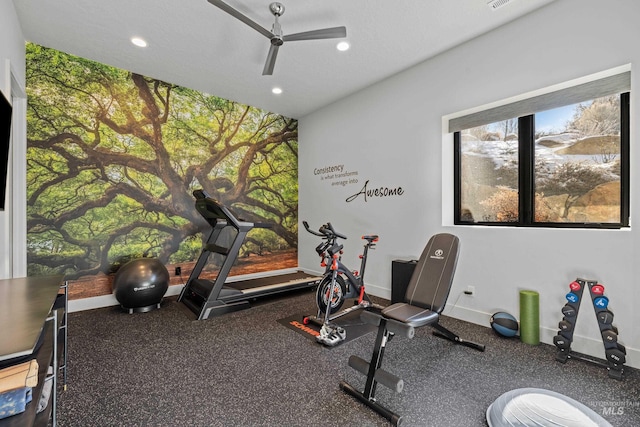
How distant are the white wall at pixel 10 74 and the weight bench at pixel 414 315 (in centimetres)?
308

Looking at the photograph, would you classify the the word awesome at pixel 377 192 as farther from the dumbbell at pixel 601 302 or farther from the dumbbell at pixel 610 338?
the dumbbell at pixel 610 338

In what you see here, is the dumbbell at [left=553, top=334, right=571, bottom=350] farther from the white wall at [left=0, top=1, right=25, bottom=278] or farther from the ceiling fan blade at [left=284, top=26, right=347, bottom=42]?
the white wall at [left=0, top=1, right=25, bottom=278]

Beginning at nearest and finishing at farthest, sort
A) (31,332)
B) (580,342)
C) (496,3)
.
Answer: (31,332) → (580,342) → (496,3)

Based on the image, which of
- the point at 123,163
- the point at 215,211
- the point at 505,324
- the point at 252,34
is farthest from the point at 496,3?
the point at 123,163

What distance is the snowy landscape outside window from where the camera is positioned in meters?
2.68

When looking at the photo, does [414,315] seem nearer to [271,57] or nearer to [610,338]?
[610,338]

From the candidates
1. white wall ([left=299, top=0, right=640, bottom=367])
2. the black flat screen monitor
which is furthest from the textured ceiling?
the black flat screen monitor

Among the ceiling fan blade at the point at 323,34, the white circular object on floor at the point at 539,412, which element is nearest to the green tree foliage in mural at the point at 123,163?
the ceiling fan blade at the point at 323,34

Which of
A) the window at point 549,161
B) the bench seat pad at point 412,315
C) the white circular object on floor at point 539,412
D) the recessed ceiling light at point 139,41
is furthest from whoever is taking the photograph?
the recessed ceiling light at point 139,41

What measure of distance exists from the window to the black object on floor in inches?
71.5

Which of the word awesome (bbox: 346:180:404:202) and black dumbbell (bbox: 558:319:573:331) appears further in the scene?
the word awesome (bbox: 346:180:404:202)

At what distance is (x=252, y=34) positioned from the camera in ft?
10.5

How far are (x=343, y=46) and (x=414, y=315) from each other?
3.01 m

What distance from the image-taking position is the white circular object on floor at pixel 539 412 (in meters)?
1.60
